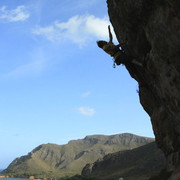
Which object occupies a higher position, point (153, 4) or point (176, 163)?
point (153, 4)

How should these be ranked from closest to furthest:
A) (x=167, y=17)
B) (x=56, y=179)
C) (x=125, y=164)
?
(x=167, y=17) → (x=125, y=164) → (x=56, y=179)

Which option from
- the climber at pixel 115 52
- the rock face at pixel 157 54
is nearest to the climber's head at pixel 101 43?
the climber at pixel 115 52

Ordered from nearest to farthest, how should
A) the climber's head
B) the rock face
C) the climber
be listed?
the rock face < the climber < the climber's head

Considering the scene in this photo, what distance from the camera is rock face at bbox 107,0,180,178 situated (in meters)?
17.2

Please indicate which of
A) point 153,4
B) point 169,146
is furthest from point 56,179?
point 153,4

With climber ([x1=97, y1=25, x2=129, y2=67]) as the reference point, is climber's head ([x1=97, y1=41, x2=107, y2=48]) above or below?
above

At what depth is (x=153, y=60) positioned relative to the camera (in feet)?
68.0

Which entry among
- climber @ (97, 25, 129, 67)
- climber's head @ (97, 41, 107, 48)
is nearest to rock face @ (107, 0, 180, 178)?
Answer: climber @ (97, 25, 129, 67)

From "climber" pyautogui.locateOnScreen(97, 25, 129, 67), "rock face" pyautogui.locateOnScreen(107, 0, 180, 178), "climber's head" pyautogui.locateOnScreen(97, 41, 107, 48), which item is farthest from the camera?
"climber's head" pyautogui.locateOnScreen(97, 41, 107, 48)

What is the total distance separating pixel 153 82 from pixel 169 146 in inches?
334

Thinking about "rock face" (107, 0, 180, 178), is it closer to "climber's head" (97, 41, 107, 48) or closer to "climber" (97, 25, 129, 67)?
"climber" (97, 25, 129, 67)

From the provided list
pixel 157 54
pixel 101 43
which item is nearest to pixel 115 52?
pixel 101 43

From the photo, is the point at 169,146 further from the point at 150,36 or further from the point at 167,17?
the point at 167,17

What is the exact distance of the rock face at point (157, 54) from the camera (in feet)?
56.3
